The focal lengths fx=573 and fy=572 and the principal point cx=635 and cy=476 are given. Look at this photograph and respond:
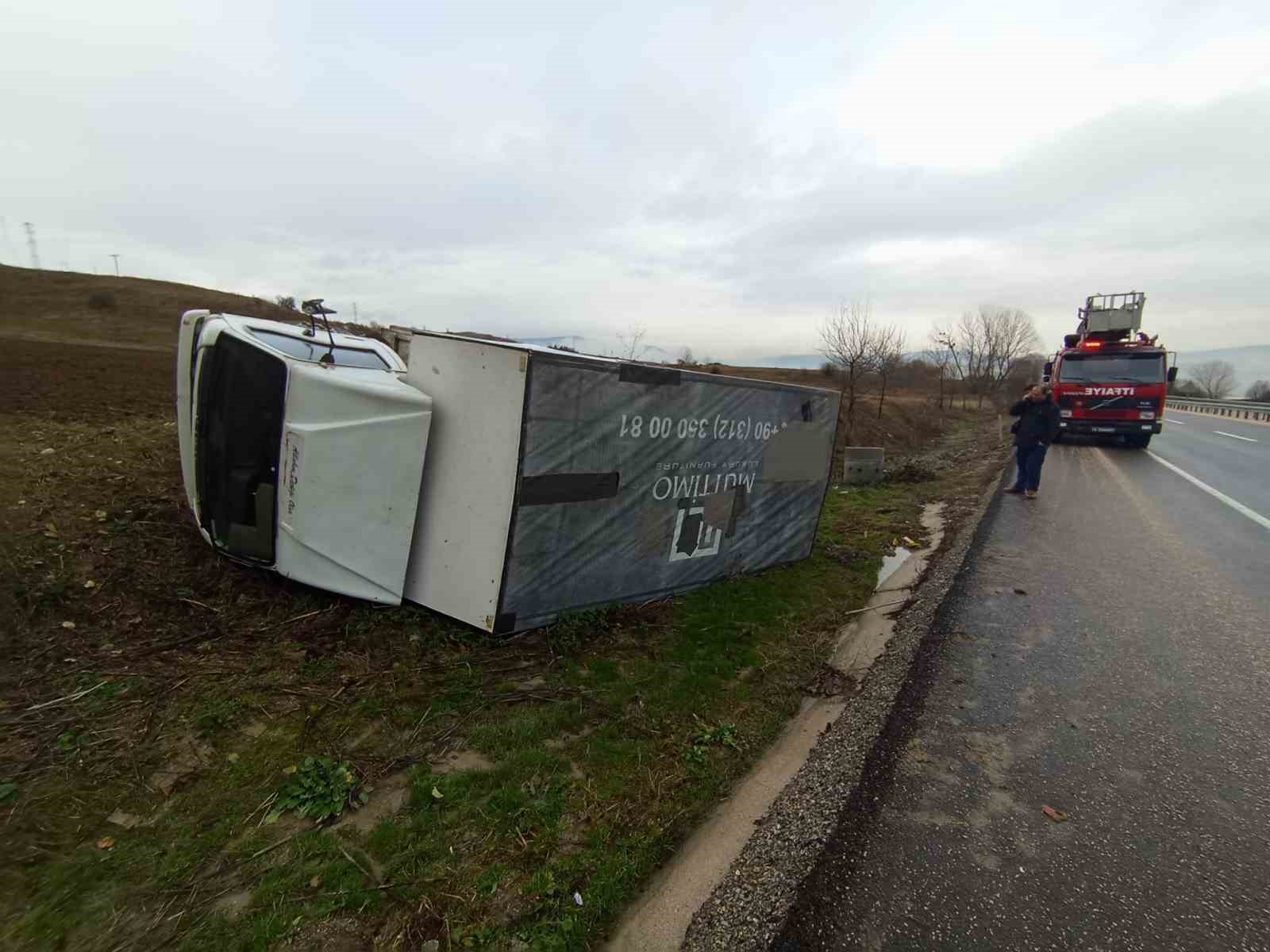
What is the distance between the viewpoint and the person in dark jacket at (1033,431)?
8.46 meters

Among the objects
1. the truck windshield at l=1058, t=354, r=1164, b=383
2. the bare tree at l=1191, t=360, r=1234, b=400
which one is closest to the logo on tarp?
the truck windshield at l=1058, t=354, r=1164, b=383

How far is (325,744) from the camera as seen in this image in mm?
2742

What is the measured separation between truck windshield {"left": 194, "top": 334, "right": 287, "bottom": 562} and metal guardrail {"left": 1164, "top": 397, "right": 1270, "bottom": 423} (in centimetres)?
3954

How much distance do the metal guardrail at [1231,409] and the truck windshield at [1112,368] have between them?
21410 millimetres

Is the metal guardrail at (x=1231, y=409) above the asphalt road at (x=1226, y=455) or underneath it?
above

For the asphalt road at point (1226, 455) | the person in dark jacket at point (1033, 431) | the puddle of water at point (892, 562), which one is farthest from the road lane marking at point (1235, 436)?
the puddle of water at point (892, 562)

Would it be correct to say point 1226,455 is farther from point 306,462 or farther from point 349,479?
point 306,462

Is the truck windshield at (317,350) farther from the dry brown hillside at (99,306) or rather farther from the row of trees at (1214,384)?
the row of trees at (1214,384)

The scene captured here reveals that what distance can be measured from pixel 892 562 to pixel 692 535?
2.75 m

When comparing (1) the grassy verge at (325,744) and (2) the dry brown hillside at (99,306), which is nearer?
(1) the grassy verge at (325,744)

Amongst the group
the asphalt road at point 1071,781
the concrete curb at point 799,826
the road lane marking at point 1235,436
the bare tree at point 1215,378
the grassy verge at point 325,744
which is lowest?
the grassy verge at point 325,744

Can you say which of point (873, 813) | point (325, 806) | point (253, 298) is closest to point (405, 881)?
point (325, 806)

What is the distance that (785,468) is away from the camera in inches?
211

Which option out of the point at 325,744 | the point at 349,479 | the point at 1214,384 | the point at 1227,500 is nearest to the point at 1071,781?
the point at 325,744
